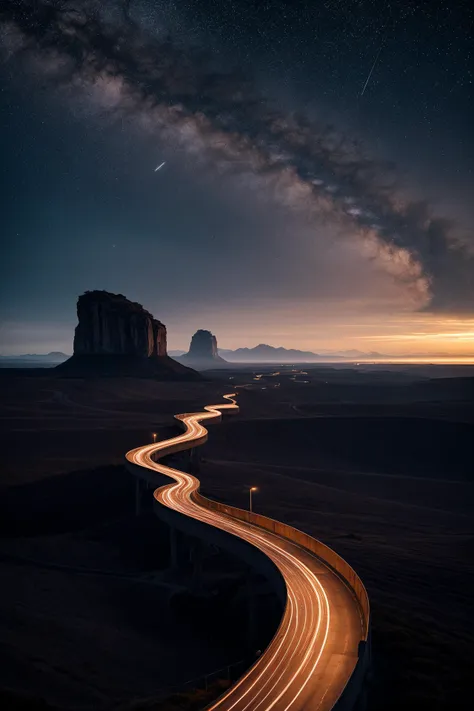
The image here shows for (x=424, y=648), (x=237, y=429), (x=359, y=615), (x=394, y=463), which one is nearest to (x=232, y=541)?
(x=359, y=615)

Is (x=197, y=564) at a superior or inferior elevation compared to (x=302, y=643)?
inferior

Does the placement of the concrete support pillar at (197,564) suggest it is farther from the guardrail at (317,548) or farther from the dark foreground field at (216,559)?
the guardrail at (317,548)

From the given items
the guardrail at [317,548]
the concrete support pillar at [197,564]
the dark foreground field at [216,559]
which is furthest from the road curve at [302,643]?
the concrete support pillar at [197,564]

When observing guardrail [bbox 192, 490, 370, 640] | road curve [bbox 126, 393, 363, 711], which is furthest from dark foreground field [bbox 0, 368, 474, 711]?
road curve [bbox 126, 393, 363, 711]

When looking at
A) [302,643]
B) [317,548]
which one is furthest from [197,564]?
[302,643]

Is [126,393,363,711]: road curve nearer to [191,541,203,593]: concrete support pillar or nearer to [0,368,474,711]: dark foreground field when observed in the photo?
[0,368,474,711]: dark foreground field

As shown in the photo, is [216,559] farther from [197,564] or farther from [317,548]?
[317,548]

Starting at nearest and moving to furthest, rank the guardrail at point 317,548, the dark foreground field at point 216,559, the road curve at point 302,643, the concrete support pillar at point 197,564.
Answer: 1. the road curve at point 302,643
2. the guardrail at point 317,548
3. the dark foreground field at point 216,559
4. the concrete support pillar at point 197,564
